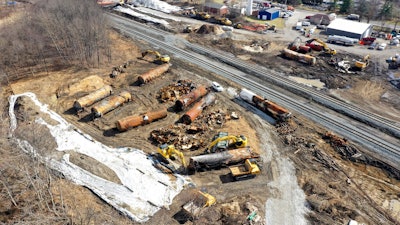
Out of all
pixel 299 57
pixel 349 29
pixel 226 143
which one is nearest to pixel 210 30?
pixel 299 57

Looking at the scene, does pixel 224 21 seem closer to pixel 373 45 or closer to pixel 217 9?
pixel 217 9

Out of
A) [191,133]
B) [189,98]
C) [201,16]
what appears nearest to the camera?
[191,133]

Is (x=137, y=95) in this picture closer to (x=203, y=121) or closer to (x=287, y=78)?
(x=203, y=121)

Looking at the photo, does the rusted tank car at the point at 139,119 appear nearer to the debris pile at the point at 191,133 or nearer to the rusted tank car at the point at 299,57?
the debris pile at the point at 191,133

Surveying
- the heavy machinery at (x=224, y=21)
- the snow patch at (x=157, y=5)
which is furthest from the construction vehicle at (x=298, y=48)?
the snow patch at (x=157, y=5)

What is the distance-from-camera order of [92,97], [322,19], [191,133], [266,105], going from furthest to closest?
[322,19], [92,97], [266,105], [191,133]

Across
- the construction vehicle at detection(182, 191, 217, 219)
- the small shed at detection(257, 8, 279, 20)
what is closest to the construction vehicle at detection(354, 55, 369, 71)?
the small shed at detection(257, 8, 279, 20)

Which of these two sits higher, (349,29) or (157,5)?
(157,5)
